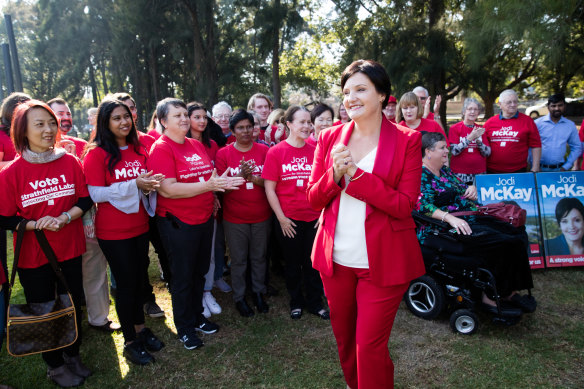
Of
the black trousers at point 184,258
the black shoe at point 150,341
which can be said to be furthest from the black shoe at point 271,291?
the black shoe at point 150,341

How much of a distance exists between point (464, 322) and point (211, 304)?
7.53 ft

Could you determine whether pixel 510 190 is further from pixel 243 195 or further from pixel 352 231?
pixel 352 231

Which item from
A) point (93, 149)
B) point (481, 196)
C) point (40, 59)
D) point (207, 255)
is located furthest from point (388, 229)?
point (40, 59)

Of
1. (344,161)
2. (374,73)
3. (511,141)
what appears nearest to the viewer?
(344,161)

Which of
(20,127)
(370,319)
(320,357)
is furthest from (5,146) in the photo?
(370,319)

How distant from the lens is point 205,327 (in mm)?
3545

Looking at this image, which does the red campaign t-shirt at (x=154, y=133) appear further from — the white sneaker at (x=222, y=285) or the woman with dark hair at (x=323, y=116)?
the white sneaker at (x=222, y=285)

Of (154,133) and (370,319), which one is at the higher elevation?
(154,133)

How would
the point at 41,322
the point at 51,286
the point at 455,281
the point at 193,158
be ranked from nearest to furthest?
the point at 41,322 → the point at 51,286 → the point at 193,158 → the point at 455,281

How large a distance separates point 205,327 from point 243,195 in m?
1.22

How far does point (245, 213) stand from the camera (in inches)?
148

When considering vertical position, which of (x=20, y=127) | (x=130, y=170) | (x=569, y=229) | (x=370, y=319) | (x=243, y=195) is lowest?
(x=569, y=229)

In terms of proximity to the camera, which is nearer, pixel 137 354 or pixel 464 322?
pixel 137 354

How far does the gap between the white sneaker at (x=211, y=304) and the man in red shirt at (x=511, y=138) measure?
12.4 feet
